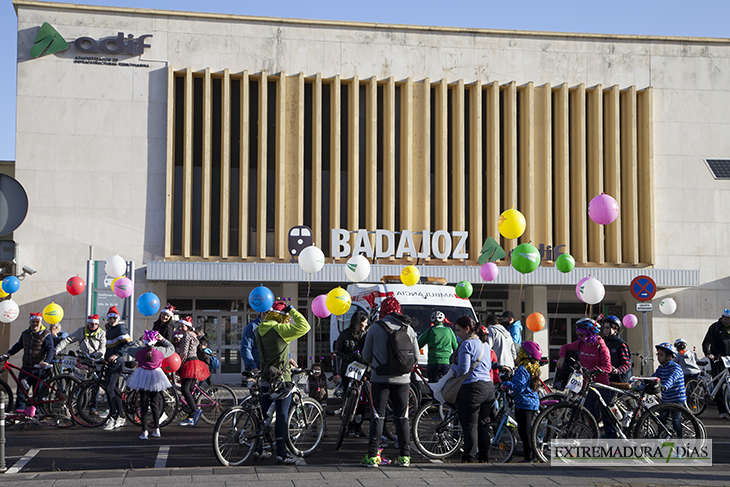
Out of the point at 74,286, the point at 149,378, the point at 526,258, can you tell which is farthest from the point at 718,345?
the point at 74,286

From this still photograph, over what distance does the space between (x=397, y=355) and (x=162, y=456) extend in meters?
3.35

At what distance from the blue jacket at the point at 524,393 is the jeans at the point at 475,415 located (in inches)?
11.6

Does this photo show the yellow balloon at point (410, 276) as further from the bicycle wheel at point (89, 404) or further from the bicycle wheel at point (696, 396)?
the bicycle wheel at point (89, 404)

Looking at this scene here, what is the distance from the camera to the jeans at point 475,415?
329 inches

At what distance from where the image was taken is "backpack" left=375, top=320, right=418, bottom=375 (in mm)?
8266

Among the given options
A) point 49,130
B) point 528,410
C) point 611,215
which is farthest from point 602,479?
point 49,130

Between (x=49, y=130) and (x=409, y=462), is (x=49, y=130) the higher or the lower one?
the higher one

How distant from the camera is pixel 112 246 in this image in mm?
22234

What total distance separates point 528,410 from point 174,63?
58.8ft

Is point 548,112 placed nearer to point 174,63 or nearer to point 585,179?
point 585,179

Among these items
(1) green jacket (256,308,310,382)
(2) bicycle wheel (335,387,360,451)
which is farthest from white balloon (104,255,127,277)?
(1) green jacket (256,308,310,382)

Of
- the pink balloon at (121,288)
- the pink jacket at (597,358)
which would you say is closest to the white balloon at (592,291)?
the pink jacket at (597,358)

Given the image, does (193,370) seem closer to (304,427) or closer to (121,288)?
(304,427)

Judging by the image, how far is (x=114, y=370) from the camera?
11.8m
